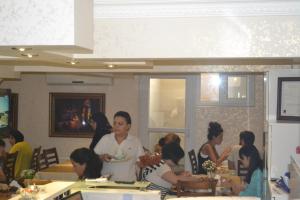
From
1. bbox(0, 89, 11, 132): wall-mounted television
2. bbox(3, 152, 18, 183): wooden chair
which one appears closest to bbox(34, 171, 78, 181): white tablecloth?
bbox(3, 152, 18, 183): wooden chair

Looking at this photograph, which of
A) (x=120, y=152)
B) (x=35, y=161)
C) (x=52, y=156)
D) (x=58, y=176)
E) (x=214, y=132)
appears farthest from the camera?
(x=52, y=156)

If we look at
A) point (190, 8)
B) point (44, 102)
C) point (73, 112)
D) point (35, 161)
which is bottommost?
point (35, 161)

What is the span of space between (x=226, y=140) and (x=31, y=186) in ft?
16.8

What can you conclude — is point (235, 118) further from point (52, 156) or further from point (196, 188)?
point (196, 188)

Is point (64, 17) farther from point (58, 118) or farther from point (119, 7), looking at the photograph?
point (58, 118)

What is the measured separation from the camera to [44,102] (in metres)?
8.41

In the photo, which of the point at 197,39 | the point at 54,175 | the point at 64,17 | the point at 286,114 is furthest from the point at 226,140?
the point at 64,17

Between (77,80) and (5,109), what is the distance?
1441mm

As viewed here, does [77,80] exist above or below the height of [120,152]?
above

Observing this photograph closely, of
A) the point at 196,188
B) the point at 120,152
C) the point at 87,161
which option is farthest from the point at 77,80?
the point at 196,188

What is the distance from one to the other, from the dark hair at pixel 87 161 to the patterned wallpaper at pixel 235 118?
3.92 meters

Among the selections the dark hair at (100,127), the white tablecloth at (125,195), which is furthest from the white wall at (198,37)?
the dark hair at (100,127)

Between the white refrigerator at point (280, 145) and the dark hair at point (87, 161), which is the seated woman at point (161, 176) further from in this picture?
the white refrigerator at point (280, 145)

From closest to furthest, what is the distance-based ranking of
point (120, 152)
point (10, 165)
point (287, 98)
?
1. point (287, 98)
2. point (120, 152)
3. point (10, 165)
